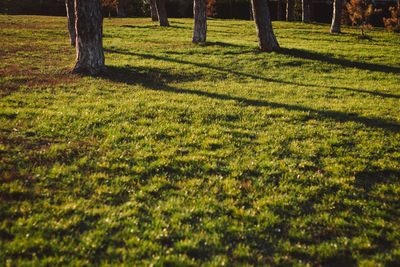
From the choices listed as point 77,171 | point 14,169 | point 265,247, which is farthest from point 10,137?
point 265,247

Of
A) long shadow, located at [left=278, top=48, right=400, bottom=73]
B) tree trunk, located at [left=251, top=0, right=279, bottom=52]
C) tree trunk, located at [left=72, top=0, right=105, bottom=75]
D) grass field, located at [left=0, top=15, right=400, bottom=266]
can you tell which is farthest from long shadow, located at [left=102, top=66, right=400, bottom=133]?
long shadow, located at [left=278, top=48, right=400, bottom=73]

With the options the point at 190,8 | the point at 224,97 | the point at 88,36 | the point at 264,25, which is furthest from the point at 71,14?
the point at 190,8

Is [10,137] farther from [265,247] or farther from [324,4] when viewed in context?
[324,4]

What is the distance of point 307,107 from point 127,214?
10.8 metres

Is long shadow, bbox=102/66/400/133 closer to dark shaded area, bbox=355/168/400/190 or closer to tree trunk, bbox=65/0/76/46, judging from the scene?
dark shaded area, bbox=355/168/400/190

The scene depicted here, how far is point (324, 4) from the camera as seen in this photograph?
63562 millimetres

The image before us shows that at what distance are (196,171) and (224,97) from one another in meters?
7.39

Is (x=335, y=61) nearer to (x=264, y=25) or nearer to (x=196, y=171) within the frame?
(x=264, y=25)

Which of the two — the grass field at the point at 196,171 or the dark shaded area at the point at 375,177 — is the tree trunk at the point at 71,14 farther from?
the dark shaded area at the point at 375,177

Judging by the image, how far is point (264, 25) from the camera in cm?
2384

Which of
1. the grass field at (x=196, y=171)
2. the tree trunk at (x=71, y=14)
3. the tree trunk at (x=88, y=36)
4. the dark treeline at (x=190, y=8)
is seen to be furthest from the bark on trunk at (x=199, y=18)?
the dark treeline at (x=190, y=8)

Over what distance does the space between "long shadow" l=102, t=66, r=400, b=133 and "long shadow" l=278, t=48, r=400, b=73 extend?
37.6ft

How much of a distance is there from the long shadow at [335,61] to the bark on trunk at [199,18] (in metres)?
9.40

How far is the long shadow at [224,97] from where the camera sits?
37.2 feet
